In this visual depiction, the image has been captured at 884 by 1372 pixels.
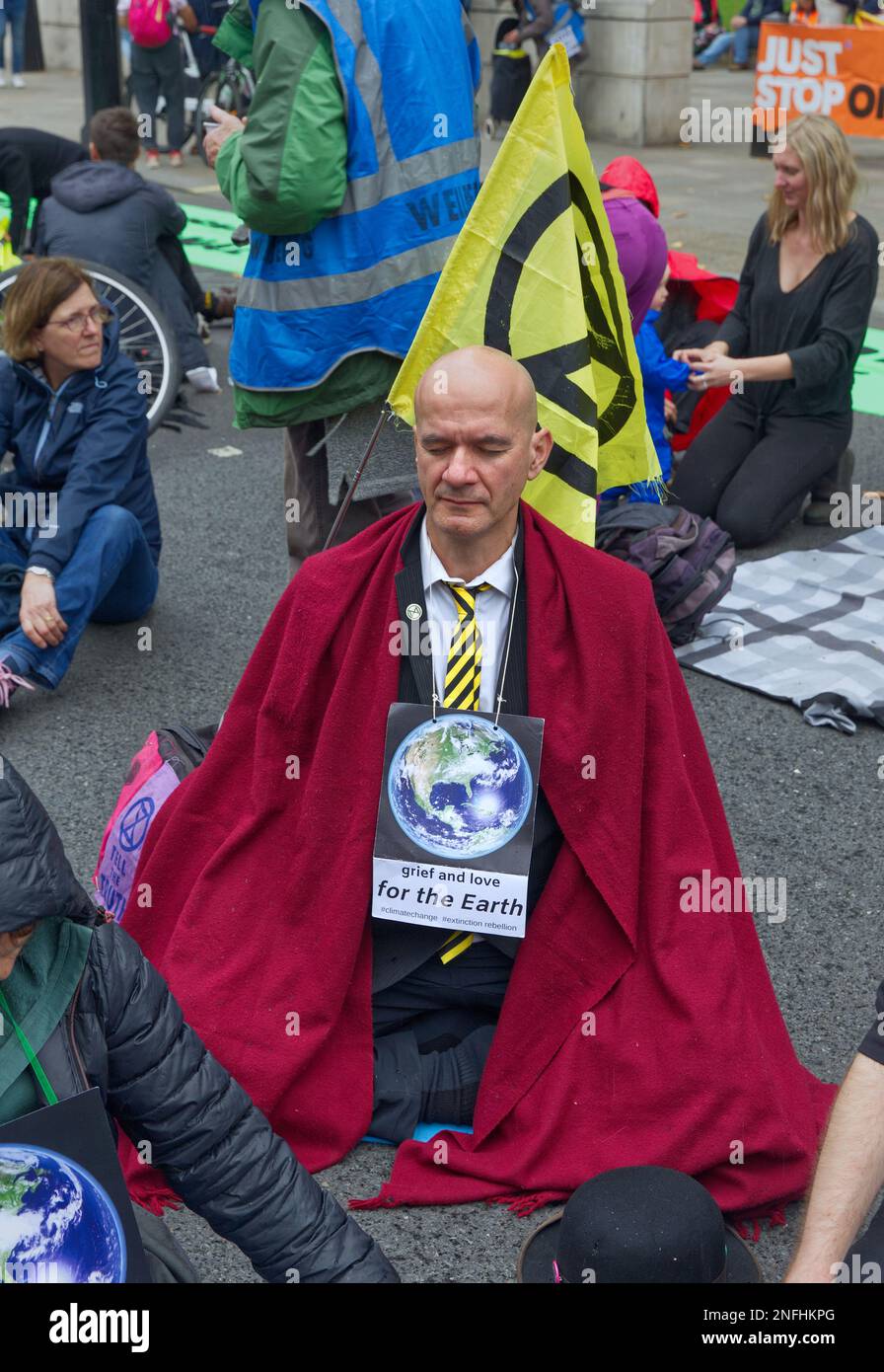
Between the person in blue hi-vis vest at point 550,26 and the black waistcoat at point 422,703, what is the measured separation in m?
12.0

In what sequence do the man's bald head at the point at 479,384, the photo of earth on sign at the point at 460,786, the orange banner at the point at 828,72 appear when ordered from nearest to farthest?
1. the man's bald head at the point at 479,384
2. the photo of earth on sign at the point at 460,786
3. the orange banner at the point at 828,72

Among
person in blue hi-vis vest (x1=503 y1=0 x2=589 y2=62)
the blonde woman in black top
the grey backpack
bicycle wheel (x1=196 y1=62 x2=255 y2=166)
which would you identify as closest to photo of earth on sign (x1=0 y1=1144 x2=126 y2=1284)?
the grey backpack

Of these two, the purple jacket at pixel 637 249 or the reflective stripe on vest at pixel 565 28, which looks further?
the reflective stripe on vest at pixel 565 28

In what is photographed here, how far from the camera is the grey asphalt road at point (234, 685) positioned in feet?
10.0

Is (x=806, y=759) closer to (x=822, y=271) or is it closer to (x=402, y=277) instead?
(x=402, y=277)

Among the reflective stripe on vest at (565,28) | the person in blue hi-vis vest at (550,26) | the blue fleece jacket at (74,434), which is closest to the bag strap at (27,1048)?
the blue fleece jacket at (74,434)

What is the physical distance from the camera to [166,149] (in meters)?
15.4

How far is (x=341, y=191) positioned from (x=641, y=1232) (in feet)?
9.84

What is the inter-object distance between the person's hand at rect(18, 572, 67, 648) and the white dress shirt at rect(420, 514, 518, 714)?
2075 mm

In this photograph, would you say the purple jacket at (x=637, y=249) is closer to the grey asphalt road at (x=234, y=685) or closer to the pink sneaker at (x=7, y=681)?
the grey asphalt road at (x=234, y=685)

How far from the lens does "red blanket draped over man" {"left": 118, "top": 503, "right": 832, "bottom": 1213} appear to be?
3072 millimetres

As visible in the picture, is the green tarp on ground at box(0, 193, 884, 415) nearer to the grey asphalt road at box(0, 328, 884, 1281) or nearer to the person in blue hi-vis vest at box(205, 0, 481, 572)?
the grey asphalt road at box(0, 328, 884, 1281)

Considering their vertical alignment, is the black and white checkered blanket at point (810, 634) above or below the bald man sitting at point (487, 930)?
below

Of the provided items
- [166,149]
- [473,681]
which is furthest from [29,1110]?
[166,149]
